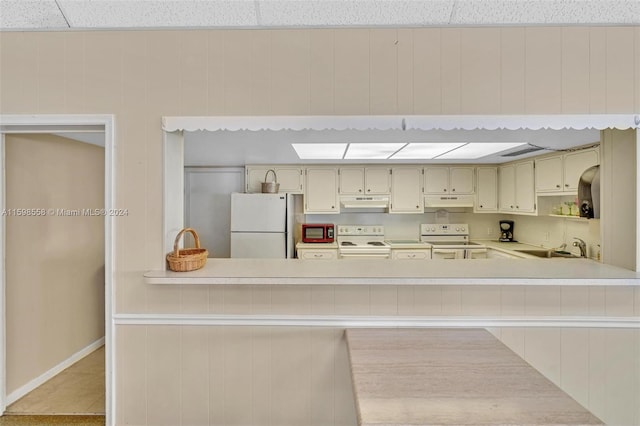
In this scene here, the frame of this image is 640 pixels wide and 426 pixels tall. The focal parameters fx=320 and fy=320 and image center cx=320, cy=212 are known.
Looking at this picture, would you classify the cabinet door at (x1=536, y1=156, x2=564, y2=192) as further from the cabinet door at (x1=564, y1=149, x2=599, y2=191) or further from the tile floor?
the tile floor

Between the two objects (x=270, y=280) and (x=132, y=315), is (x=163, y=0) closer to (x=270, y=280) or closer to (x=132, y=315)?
(x=270, y=280)

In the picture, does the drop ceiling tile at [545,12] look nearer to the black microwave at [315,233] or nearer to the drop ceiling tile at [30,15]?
the drop ceiling tile at [30,15]

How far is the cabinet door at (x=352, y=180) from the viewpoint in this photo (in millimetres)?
4668

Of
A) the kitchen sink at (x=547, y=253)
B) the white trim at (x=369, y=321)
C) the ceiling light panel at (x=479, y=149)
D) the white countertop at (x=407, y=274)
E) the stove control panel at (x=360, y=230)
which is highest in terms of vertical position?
the ceiling light panel at (x=479, y=149)

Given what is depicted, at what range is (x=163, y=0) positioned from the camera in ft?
5.45

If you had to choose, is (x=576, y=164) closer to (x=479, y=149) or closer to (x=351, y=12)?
(x=479, y=149)

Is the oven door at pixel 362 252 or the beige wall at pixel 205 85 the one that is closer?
the beige wall at pixel 205 85

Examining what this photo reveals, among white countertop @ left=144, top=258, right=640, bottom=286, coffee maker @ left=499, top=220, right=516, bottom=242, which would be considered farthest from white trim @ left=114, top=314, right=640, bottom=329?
coffee maker @ left=499, top=220, right=516, bottom=242

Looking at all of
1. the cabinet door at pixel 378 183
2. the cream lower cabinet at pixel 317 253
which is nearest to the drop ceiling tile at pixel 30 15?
the cream lower cabinet at pixel 317 253

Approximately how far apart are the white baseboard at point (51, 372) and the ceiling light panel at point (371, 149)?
295 centimetres

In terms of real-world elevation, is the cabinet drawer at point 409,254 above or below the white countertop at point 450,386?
above

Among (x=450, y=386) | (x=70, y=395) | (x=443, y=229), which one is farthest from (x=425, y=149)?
(x=70, y=395)

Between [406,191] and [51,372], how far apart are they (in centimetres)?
426

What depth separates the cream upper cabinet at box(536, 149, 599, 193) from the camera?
3188 millimetres
